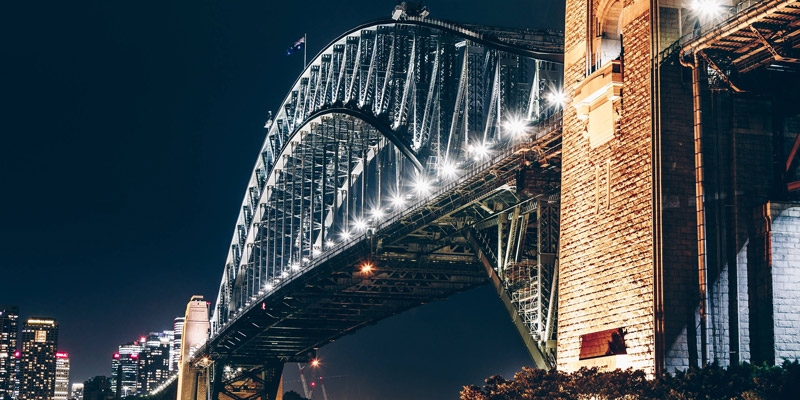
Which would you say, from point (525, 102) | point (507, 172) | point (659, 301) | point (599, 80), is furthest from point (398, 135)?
point (659, 301)

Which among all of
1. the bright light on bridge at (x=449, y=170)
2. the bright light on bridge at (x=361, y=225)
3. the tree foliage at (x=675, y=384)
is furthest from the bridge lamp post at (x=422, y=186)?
the tree foliage at (x=675, y=384)

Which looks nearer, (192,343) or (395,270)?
(395,270)

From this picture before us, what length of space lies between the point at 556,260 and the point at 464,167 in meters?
7.73

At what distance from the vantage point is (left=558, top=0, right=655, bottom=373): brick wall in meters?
24.5

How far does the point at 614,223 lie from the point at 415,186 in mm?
24422

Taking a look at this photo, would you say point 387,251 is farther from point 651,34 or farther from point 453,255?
point 651,34

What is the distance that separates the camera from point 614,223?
2600cm

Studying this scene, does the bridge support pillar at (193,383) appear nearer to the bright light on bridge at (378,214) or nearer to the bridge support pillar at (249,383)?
the bridge support pillar at (249,383)

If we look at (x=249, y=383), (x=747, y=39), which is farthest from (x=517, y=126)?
(x=249, y=383)

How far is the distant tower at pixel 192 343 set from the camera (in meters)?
110

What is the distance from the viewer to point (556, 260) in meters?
37.7

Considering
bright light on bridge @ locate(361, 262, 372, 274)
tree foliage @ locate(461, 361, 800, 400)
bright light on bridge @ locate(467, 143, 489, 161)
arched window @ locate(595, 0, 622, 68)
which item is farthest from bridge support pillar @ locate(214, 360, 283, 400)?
arched window @ locate(595, 0, 622, 68)

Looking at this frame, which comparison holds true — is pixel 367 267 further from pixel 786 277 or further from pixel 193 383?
pixel 193 383

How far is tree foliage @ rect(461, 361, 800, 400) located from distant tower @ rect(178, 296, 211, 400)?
3406 inches
